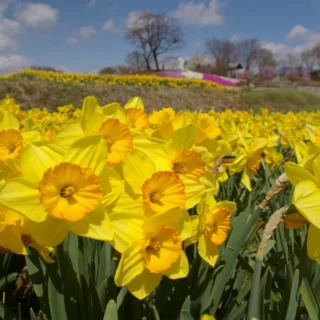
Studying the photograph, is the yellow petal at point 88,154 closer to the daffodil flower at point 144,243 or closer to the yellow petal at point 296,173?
the daffodil flower at point 144,243

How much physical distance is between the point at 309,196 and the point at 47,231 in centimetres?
60

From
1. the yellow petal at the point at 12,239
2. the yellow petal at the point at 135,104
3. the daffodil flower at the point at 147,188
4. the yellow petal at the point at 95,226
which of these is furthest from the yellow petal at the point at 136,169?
the yellow petal at the point at 135,104

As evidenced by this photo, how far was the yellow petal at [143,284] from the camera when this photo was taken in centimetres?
96

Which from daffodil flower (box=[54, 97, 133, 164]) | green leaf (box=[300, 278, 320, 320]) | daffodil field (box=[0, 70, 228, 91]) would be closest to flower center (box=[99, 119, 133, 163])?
daffodil flower (box=[54, 97, 133, 164])

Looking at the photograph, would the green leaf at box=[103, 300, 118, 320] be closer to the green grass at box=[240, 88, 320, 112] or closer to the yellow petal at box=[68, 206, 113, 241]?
the yellow petal at box=[68, 206, 113, 241]

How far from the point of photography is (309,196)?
0.90m

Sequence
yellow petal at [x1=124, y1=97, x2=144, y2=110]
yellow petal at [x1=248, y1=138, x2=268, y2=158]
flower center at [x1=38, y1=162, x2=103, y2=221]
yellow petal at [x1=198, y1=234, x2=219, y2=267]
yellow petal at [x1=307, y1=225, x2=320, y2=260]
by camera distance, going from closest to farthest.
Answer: flower center at [x1=38, y1=162, x2=103, y2=221], yellow petal at [x1=307, y1=225, x2=320, y2=260], yellow petal at [x1=198, y1=234, x2=219, y2=267], yellow petal at [x1=124, y1=97, x2=144, y2=110], yellow petal at [x1=248, y1=138, x2=268, y2=158]

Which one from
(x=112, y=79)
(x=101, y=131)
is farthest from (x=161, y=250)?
(x=112, y=79)

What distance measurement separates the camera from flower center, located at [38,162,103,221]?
826 millimetres

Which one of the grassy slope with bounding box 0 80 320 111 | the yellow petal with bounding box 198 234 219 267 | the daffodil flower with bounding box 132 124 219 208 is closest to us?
the daffodil flower with bounding box 132 124 219 208

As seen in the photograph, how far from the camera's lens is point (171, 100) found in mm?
15219

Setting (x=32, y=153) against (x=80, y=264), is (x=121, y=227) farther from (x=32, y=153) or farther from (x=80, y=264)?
(x=80, y=264)

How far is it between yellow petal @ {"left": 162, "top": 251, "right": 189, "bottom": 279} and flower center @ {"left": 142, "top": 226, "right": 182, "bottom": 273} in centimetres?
6

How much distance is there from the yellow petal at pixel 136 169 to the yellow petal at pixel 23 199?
0.70 feet
